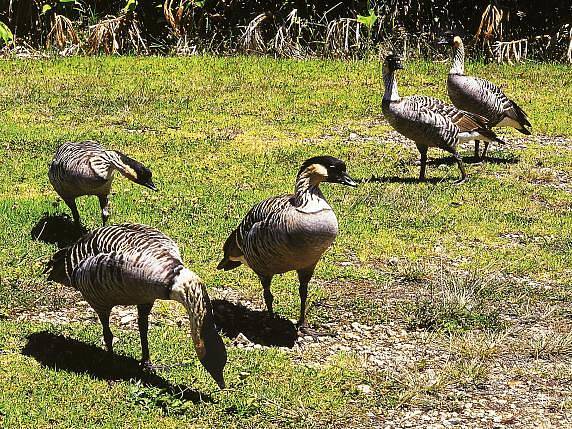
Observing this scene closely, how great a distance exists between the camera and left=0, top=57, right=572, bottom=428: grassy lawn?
705cm

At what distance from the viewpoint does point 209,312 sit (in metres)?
6.50

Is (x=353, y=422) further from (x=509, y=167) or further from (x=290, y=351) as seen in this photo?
(x=509, y=167)

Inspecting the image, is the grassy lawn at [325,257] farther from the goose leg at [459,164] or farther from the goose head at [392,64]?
the goose head at [392,64]

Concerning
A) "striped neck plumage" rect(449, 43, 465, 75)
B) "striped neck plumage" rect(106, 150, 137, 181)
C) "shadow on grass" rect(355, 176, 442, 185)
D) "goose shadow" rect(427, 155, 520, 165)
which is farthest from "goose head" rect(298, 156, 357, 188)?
"striped neck plumage" rect(449, 43, 465, 75)

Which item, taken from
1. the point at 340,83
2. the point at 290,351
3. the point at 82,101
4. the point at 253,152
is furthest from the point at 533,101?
the point at 290,351

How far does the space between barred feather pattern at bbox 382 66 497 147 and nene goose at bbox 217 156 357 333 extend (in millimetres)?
4677

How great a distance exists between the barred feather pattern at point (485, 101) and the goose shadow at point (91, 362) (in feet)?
25.3

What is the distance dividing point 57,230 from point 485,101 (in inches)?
253

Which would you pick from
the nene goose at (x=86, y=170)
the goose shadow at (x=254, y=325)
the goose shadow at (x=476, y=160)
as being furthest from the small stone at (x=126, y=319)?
the goose shadow at (x=476, y=160)

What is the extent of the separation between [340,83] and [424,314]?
368 inches

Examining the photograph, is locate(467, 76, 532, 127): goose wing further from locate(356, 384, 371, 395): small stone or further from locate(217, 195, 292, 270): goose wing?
locate(356, 384, 371, 395): small stone

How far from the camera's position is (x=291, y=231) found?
7.45m

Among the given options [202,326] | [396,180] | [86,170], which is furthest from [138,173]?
[396,180]

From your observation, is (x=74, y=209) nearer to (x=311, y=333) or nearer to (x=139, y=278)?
(x=311, y=333)
